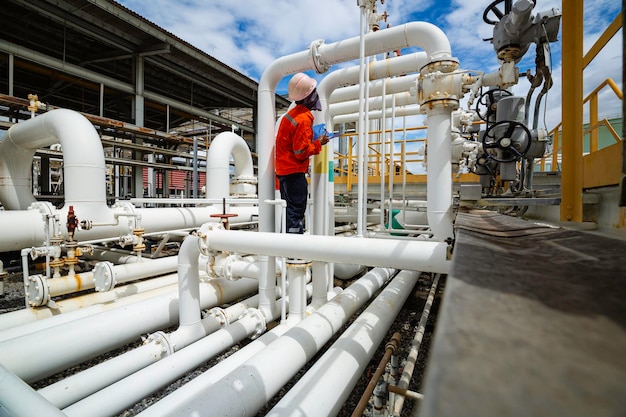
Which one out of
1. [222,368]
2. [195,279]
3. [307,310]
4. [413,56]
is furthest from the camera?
[413,56]

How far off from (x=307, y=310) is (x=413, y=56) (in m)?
2.63

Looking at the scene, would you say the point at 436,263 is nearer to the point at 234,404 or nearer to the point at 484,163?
the point at 234,404

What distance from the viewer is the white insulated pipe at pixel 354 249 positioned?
124 cm

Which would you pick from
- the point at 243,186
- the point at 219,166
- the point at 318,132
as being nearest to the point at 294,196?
the point at 318,132

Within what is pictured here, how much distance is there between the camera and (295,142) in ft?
7.60

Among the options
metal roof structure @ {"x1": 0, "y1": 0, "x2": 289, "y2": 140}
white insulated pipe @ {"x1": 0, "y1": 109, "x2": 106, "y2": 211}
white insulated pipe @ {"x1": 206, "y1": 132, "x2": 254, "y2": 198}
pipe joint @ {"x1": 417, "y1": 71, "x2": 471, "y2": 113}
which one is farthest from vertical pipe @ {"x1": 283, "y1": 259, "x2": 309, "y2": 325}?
metal roof structure @ {"x1": 0, "y1": 0, "x2": 289, "y2": 140}

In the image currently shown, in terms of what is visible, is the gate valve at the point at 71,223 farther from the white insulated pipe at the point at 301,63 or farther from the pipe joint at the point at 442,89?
the pipe joint at the point at 442,89

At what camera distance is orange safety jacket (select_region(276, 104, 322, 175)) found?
229 cm

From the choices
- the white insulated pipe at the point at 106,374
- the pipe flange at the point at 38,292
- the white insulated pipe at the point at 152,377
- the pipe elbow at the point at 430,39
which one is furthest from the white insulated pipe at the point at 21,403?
the pipe elbow at the point at 430,39

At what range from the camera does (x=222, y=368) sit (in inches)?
66.4

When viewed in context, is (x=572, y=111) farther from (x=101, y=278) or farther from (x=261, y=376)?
(x=101, y=278)

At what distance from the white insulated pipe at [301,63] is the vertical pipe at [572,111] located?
0.78m

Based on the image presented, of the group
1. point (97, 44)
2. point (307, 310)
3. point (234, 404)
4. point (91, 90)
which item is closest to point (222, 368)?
point (234, 404)

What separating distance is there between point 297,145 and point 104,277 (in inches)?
81.7
